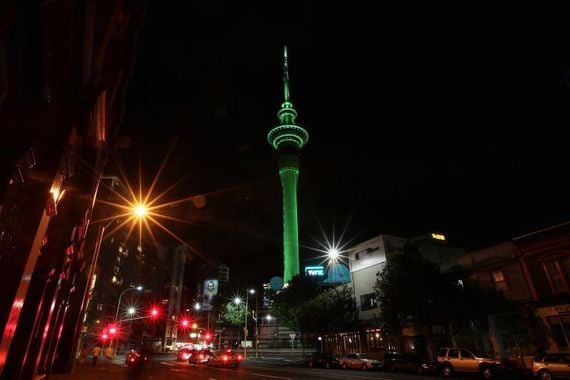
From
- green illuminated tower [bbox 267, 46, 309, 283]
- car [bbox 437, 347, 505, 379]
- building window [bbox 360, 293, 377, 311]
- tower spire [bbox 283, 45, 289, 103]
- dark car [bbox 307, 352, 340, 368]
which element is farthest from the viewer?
tower spire [bbox 283, 45, 289, 103]

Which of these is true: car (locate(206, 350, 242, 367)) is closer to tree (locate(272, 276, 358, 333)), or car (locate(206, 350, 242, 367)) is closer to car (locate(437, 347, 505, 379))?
tree (locate(272, 276, 358, 333))

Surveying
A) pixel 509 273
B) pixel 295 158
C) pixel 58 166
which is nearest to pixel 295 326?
pixel 509 273

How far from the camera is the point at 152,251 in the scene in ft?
433

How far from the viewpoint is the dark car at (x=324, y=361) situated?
33.0 metres

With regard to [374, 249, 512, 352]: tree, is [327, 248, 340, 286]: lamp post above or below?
above

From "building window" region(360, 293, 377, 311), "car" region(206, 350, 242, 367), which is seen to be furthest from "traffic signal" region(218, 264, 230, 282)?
"car" region(206, 350, 242, 367)

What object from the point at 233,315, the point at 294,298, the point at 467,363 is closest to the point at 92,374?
the point at 467,363

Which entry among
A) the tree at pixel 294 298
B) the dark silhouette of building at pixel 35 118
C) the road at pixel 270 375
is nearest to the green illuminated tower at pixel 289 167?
the tree at pixel 294 298

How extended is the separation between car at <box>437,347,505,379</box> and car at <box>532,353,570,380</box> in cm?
176

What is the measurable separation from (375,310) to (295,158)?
69.6 m

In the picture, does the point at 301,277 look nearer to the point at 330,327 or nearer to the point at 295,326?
the point at 295,326

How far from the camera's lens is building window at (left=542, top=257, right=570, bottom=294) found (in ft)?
83.1

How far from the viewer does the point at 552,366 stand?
61.1ft

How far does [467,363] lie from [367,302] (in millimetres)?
23068
